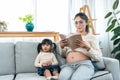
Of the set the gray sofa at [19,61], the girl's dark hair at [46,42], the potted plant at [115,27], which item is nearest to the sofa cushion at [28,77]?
the gray sofa at [19,61]

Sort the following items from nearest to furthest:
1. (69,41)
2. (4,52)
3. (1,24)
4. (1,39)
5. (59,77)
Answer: (59,77), (69,41), (4,52), (1,24), (1,39)

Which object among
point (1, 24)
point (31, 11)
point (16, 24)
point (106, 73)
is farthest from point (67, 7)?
point (106, 73)

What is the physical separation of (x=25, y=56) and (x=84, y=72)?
80 centimetres

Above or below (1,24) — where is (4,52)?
below

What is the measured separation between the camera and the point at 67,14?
4.38 m

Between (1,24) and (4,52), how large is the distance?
114cm

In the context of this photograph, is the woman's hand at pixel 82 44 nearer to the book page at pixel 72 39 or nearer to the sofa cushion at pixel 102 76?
the book page at pixel 72 39

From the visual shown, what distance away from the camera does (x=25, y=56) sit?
2.71 meters

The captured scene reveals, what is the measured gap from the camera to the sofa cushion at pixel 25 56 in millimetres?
2674

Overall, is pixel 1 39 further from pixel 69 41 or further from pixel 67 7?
pixel 69 41

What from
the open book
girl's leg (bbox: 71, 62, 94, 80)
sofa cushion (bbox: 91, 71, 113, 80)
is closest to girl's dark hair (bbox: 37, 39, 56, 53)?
the open book

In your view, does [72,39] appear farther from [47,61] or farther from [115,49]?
[115,49]

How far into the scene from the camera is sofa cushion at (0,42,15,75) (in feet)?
8.72

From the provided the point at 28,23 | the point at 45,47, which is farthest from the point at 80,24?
the point at 28,23
